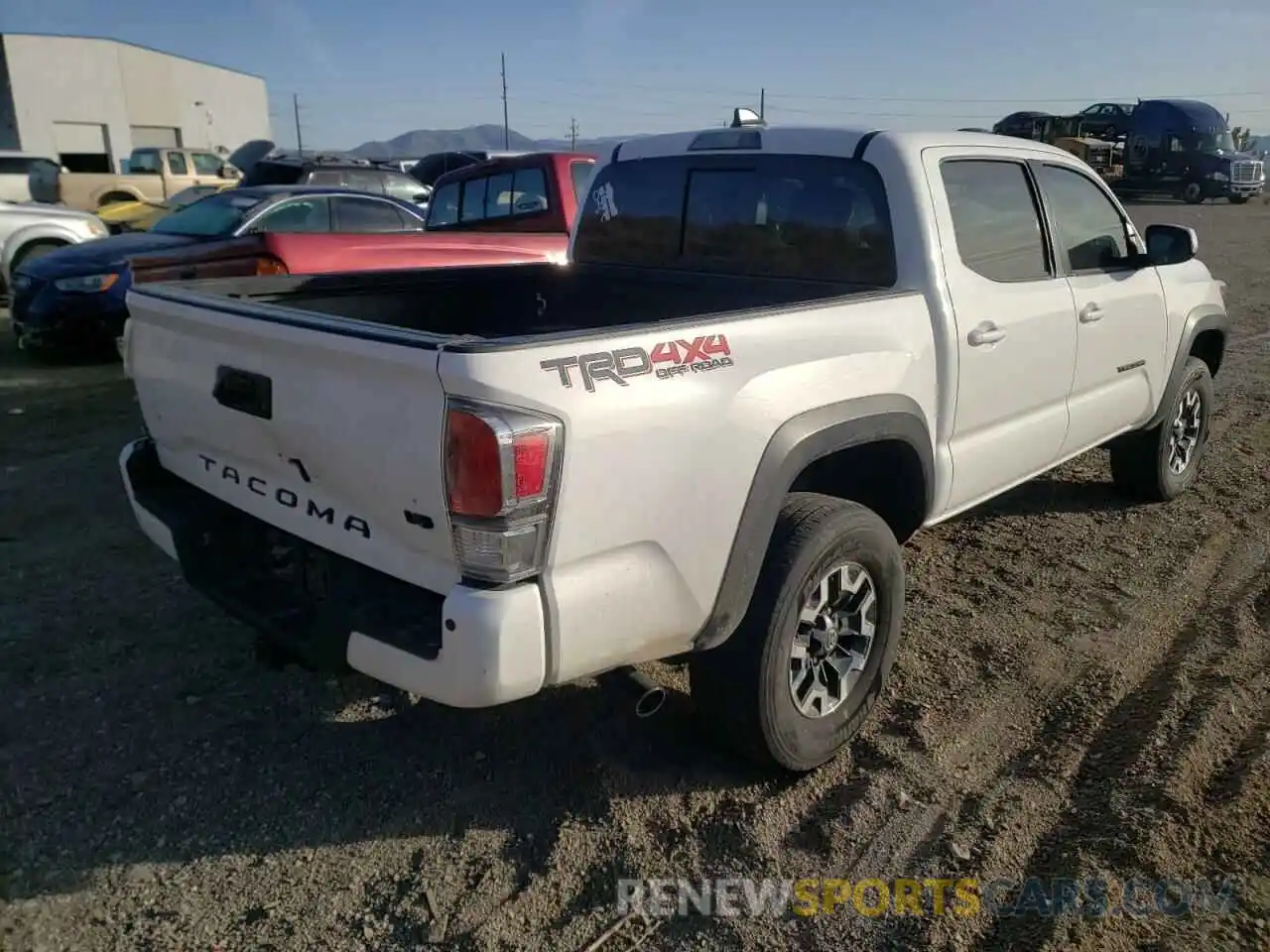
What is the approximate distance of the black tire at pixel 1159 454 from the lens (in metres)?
5.19

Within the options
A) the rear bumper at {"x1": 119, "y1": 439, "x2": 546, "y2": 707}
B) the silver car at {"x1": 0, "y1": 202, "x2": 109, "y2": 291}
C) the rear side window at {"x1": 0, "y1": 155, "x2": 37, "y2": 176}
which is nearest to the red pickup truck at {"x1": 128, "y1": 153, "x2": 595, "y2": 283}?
the silver car at {"x1": 0, "y1": 202, "x2": 109, "y2": 291}

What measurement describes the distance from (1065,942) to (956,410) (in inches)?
69.2

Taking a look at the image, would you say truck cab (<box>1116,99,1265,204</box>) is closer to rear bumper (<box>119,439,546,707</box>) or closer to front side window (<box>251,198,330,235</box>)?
front side window (<box>251,198,330,235</box>)

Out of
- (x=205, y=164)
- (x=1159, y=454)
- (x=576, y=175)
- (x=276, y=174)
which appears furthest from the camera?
(x=205, y=164)

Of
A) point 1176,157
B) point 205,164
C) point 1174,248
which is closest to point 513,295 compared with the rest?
point 1174,248

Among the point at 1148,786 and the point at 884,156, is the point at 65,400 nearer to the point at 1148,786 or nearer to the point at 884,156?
the point at 884,156

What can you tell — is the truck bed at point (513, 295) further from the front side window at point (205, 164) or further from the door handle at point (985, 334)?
the front side window at point (205, 164)

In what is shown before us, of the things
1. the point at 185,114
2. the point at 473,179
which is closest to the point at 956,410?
the point at 473,179

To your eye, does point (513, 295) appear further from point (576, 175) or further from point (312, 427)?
point (576, 175)

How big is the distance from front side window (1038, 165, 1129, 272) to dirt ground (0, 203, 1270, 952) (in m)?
1.46

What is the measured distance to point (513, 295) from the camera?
14.5 ft

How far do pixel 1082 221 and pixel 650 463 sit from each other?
3020 mm

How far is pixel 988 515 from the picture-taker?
5.30 metres

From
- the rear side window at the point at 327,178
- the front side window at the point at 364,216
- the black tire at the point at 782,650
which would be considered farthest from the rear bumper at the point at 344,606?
the rear side window at the point at 327,178
